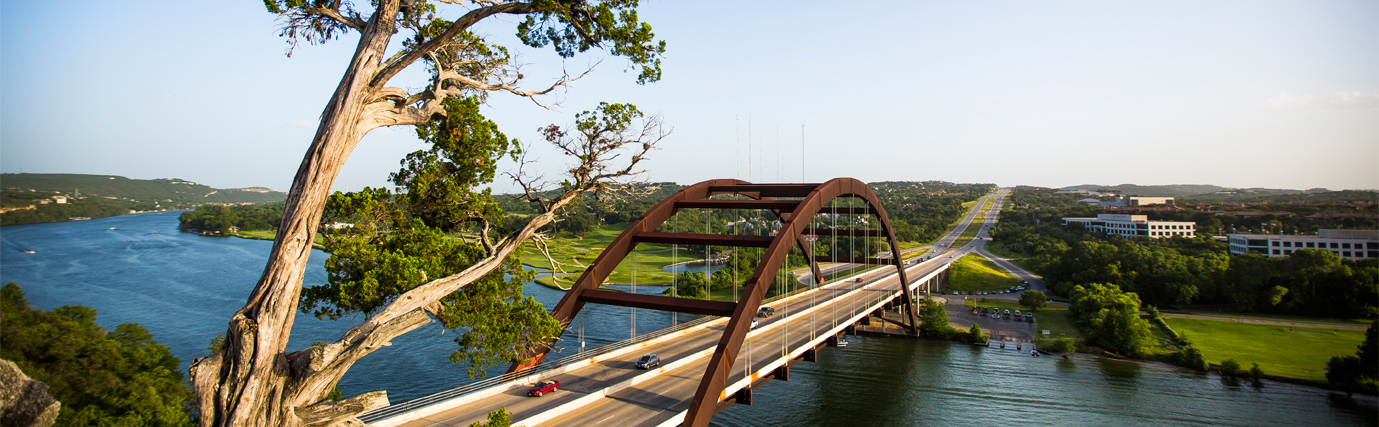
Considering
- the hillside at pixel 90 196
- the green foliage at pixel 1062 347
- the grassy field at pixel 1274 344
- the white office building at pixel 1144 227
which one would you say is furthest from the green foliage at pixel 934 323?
the hillside at pixel 90 196

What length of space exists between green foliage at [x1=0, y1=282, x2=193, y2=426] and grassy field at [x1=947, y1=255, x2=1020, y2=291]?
5703 cm

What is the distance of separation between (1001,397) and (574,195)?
979 inches

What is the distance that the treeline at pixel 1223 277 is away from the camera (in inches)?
1688

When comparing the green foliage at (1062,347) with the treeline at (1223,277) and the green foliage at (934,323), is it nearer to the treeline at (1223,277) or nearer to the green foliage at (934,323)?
the green foliage at (934,323)

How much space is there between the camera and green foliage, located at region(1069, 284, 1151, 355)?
37.4 meters

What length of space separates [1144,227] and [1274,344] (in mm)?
45390

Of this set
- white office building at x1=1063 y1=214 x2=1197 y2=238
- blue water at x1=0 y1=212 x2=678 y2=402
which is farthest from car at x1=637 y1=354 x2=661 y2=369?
white office building at x1=1063 y1=214 x2=1197 y2=238

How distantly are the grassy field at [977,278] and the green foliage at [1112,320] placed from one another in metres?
12.7

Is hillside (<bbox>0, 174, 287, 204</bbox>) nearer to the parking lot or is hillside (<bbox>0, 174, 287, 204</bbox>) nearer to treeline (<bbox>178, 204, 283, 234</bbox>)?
treeline (<bbox>178, 204, 283, 234</bbox>)

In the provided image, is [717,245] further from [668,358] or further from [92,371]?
[92,371]

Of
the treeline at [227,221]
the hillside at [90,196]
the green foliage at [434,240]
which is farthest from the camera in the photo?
the treeline at [227,221]

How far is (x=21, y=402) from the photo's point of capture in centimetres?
860

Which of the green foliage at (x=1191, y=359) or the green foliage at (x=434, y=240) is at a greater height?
the green foliage at (x=434, y=240)

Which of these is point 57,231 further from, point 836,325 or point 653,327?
point 836,325
